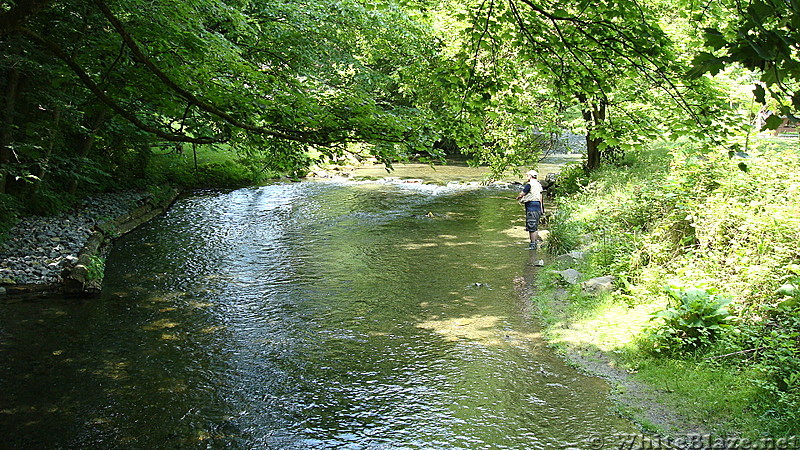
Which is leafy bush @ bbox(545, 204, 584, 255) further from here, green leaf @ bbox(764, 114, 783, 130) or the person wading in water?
green leaf @ bbox(764, 114, 783, 130)

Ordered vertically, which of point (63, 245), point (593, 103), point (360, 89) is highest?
point (360, 89)

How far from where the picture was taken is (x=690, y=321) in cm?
695

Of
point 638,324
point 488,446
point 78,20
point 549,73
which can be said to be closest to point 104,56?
point 78,20

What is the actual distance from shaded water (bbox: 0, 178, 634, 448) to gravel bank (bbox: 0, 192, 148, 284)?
0.98 meters

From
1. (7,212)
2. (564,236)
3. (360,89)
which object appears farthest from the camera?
(564,236)

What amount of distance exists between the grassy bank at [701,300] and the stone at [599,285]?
0.46 ft

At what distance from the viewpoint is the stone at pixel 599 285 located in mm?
9289

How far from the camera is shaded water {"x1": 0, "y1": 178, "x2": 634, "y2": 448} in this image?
594cm

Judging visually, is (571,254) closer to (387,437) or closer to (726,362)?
(726,362)

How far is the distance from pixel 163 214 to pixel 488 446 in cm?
1553

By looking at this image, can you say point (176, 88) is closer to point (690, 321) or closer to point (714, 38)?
point (714, 38)

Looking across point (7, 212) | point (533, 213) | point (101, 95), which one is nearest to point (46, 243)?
point (7, 212)

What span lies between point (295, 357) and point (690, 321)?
5.38 meters

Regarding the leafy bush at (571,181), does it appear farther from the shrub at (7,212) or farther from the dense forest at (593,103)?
the shrub at (7,212)
